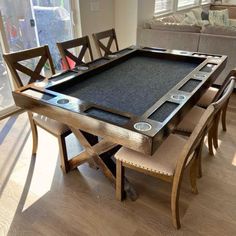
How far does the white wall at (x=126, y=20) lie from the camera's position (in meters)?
3.72

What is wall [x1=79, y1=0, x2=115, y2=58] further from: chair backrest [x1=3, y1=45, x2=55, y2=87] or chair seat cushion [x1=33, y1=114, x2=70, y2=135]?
chair seat cushion [x1=33, y1=114, x2=70, y2=135]

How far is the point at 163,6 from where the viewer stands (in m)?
4.62

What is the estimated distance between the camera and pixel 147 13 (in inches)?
156

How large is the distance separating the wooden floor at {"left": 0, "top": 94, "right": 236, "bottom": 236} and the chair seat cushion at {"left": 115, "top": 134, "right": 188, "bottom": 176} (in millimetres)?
417

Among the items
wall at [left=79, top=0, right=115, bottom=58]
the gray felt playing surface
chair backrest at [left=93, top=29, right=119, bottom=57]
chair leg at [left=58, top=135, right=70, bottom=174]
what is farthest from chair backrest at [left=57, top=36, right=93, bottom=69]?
wall at [left=79, top=0, right=115, bottom=58]

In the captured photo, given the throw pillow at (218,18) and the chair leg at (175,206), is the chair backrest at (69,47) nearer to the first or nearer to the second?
the chair leg at (175,206)

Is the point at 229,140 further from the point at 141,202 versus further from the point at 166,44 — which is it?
the point at 166,44

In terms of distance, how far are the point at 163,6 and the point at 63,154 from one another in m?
3.87

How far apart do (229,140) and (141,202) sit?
1.25 m

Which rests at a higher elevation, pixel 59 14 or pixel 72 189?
pixel 59 14

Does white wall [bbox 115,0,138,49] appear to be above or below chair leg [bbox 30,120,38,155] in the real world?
above

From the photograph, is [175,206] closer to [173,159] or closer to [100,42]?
[173,159]

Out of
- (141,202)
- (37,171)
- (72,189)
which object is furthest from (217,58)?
(37,171)

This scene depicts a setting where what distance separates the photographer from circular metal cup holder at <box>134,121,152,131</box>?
3.73ft
